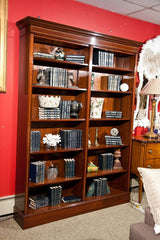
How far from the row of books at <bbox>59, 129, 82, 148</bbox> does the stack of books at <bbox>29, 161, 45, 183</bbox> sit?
0.40 m

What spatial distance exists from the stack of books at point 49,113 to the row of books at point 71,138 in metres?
0.24

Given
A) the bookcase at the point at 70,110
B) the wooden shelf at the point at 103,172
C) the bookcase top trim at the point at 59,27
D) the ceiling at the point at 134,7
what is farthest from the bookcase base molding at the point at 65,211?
the ceiling at the point at 134,7

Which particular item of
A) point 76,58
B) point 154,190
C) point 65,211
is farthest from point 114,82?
point 154,190

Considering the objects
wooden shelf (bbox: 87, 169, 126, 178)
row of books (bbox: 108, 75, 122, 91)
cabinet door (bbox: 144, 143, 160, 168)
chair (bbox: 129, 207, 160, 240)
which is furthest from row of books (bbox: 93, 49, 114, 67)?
chair (bbox: 129, 207, 160, 240)

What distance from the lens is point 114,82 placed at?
3619 millimetres

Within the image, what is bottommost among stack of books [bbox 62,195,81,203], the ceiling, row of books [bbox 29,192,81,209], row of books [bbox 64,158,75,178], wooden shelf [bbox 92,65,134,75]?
stack of books [bbox 62,195,81,203]

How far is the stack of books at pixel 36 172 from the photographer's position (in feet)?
9.87

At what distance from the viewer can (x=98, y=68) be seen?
3461mm

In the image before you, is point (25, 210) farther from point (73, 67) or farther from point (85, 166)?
point (73, 67)

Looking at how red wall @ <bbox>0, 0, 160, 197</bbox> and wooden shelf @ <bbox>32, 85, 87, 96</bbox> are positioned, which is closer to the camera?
red wall @ <bbox>0, 0, 160, 197</bbox>

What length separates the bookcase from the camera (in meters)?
2.92

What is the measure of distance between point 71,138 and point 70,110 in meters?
0.34

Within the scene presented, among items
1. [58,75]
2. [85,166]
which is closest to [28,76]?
[58,75]

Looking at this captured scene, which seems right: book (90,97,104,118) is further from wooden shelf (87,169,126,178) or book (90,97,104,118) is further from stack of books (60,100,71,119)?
wooden shelf (87,169,126,178)
